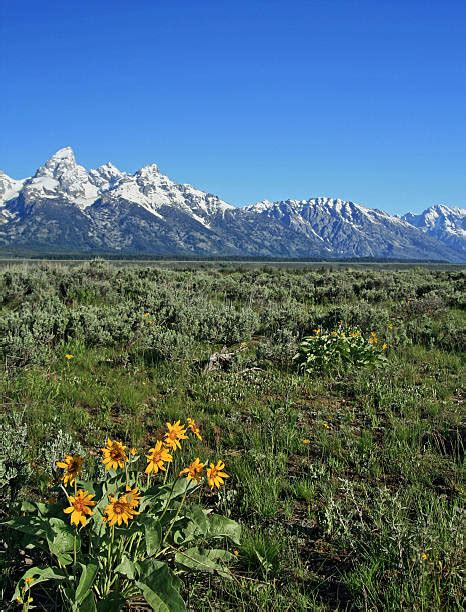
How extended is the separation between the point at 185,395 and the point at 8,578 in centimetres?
344

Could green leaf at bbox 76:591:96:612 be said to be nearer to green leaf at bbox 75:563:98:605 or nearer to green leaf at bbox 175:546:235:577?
green leaf at bbox 75:563:98:605

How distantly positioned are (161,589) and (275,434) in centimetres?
263

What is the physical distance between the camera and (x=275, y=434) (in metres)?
4.68

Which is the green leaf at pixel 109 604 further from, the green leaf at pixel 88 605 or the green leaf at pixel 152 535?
the green leaf at pixel 152 535

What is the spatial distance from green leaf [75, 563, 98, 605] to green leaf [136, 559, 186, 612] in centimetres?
22

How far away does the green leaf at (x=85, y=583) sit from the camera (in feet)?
6.82

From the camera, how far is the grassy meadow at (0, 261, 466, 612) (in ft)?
8.65

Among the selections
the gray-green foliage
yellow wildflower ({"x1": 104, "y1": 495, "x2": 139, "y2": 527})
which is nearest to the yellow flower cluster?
yellow wildflower ({"x1": 104, "y1": 495, "x2": 139, "y2": 527})

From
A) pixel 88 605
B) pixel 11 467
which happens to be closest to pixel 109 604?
pixel 88 605

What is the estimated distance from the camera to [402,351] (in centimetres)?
820

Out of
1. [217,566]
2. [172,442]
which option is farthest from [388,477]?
[172,442]

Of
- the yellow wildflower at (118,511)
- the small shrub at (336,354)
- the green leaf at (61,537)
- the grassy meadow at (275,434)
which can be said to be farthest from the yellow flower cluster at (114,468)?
the small shrub at (336,354)

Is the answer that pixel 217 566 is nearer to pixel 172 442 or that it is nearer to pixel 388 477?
pixel 172 442

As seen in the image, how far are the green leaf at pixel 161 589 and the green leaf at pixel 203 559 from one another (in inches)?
11.1
